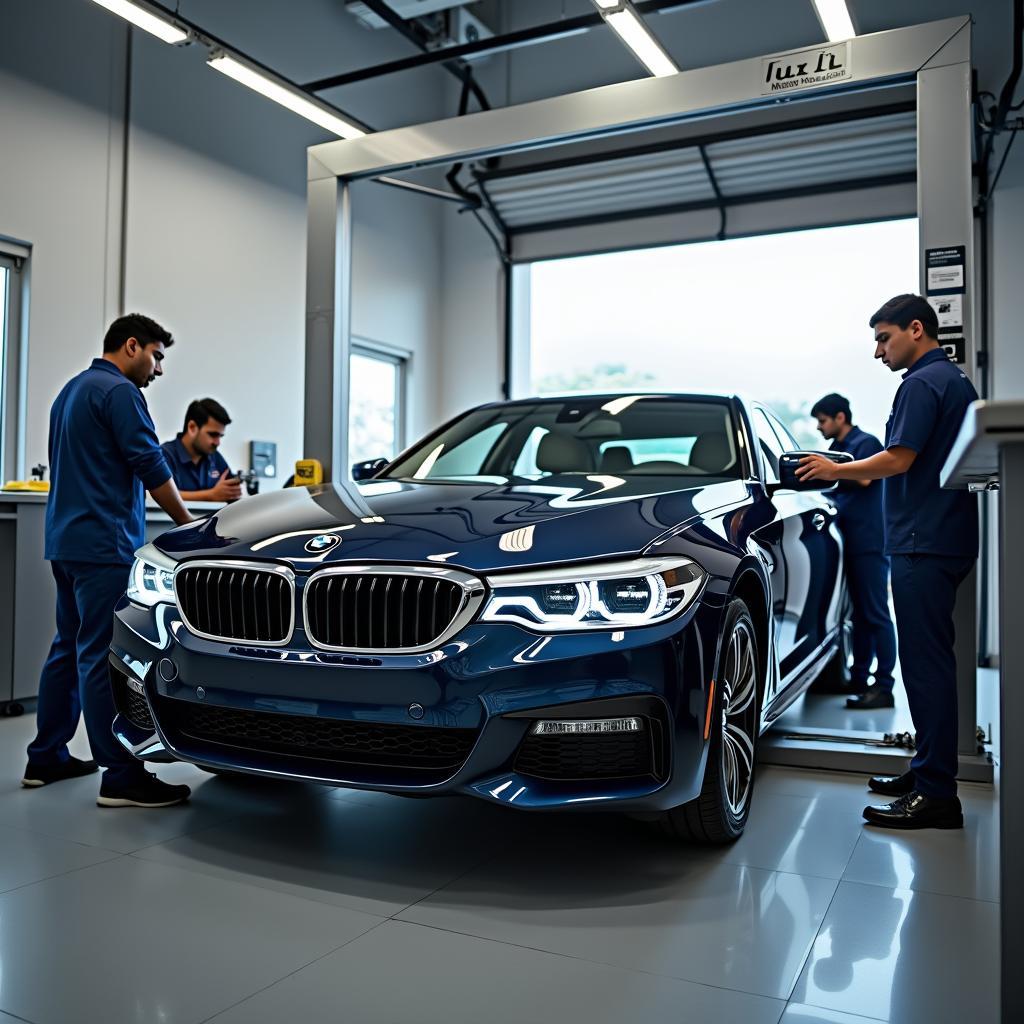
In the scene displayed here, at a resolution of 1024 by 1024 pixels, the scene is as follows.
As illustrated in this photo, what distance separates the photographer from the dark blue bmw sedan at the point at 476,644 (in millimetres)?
2199

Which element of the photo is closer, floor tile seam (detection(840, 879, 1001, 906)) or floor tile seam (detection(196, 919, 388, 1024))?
floor tile seam (detection(196, 919, 388, 1024))

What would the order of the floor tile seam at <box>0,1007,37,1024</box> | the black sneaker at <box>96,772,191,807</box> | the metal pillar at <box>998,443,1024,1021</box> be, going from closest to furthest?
the metal pillar at <box>998,443,1024,1021</box> < the floor tile seam at <box>0,1007,37,1024</box> < the black sneaker at <box>96,772,191,807</box>

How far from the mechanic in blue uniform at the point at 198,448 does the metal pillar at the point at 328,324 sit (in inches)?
27.7

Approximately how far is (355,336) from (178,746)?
6706 mm

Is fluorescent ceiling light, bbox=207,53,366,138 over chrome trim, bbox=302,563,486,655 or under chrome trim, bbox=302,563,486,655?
over

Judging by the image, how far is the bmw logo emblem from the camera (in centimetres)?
247

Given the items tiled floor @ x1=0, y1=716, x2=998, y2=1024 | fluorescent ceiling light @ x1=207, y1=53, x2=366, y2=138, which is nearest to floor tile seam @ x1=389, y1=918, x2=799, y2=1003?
tiled floor @ x1=0, y1=716, x2=998, y2=1024

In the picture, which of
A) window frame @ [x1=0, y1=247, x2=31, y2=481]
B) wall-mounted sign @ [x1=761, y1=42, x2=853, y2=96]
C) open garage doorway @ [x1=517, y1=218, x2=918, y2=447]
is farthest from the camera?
open garage doorway @ [x1=517, y1=218, x2=918, y2=447]

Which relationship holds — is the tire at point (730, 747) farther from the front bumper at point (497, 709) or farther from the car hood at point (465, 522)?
the car hood at point (465, 522)

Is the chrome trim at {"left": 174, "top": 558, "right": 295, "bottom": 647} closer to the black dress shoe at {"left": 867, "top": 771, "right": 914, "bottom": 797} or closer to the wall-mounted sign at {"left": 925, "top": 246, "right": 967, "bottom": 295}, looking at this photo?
the black dress shoe at {"left": 867, "top": 771, "right": 914, "bottom": 797}

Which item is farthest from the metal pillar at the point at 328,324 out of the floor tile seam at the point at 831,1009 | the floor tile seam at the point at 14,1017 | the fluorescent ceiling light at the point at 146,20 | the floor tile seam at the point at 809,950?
the floor tile seam at the point at 831,1009

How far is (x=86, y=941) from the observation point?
6.88ft

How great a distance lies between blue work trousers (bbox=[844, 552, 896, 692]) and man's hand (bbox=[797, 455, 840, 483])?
83.2 inches

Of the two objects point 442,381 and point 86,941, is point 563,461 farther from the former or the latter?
point 442,381
